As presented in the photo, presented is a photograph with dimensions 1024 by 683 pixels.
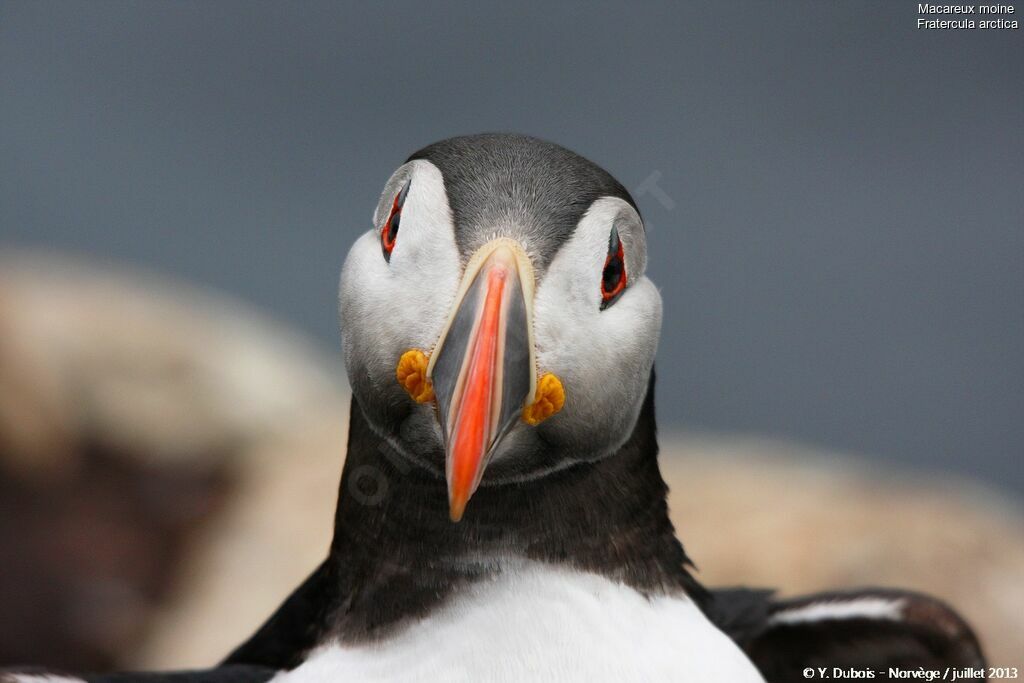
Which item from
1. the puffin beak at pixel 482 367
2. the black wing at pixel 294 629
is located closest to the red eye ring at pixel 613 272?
the puffin beak at pixel 482 367

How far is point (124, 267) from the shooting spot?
633 cm

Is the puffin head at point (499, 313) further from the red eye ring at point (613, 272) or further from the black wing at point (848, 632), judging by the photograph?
the black wing at point (848, 632)

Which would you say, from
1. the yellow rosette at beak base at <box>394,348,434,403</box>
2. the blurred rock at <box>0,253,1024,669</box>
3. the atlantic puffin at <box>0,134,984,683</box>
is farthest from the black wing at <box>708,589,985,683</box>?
the blurred rock at <box>0,253,1024,669</box>

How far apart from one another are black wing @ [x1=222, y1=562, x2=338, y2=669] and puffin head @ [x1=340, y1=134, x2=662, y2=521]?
1.16ft

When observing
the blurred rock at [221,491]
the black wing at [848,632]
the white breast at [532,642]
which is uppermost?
the white breast at [532,642]

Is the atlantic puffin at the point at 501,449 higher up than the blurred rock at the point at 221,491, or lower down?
higher up

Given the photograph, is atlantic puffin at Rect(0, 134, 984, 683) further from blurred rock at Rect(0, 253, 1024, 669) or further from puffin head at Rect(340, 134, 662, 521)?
blurred rock at Rect(0, 253, 1024, 669)

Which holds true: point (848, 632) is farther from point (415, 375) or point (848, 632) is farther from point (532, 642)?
point (415, 375)

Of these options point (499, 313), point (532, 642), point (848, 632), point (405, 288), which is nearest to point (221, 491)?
point (848, 632)

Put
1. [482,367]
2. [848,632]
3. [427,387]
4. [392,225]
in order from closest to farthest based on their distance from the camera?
[482,367]
[427,387]
[392,225]
[848,632]

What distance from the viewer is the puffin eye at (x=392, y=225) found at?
1.70 metres

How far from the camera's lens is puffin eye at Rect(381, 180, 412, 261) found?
5.58 feet

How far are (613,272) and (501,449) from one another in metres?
0.29

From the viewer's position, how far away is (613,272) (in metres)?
1.72
